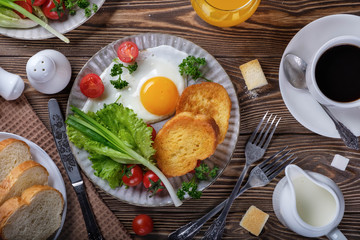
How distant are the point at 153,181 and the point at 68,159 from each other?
0.42m

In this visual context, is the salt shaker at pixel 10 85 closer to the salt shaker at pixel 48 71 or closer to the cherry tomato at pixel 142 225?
the salt shaker at pixel 48 71

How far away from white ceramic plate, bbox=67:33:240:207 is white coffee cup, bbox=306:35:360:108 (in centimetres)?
36

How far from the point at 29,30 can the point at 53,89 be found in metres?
0.30

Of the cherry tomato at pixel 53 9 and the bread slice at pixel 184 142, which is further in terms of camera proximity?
the cherry tomato at pixel 53 9

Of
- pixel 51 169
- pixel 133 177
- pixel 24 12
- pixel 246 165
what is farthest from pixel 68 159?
pixel 246 165

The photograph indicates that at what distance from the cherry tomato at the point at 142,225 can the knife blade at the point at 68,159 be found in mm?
192

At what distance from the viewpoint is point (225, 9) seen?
1.65 meters

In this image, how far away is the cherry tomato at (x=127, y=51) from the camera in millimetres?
1751

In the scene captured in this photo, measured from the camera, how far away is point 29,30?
1829 mm

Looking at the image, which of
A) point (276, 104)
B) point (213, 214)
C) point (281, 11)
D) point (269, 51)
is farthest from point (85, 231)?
point (281, 11)

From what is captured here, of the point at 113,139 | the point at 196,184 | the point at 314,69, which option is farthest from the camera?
the point at 196,184

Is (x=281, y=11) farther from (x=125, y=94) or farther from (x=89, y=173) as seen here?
(x=89, y=173)

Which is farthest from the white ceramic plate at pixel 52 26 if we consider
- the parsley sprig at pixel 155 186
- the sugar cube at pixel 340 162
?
the sugar cube at pixel 340 162

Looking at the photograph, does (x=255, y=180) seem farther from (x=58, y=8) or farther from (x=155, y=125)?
(x=58, y=8)
